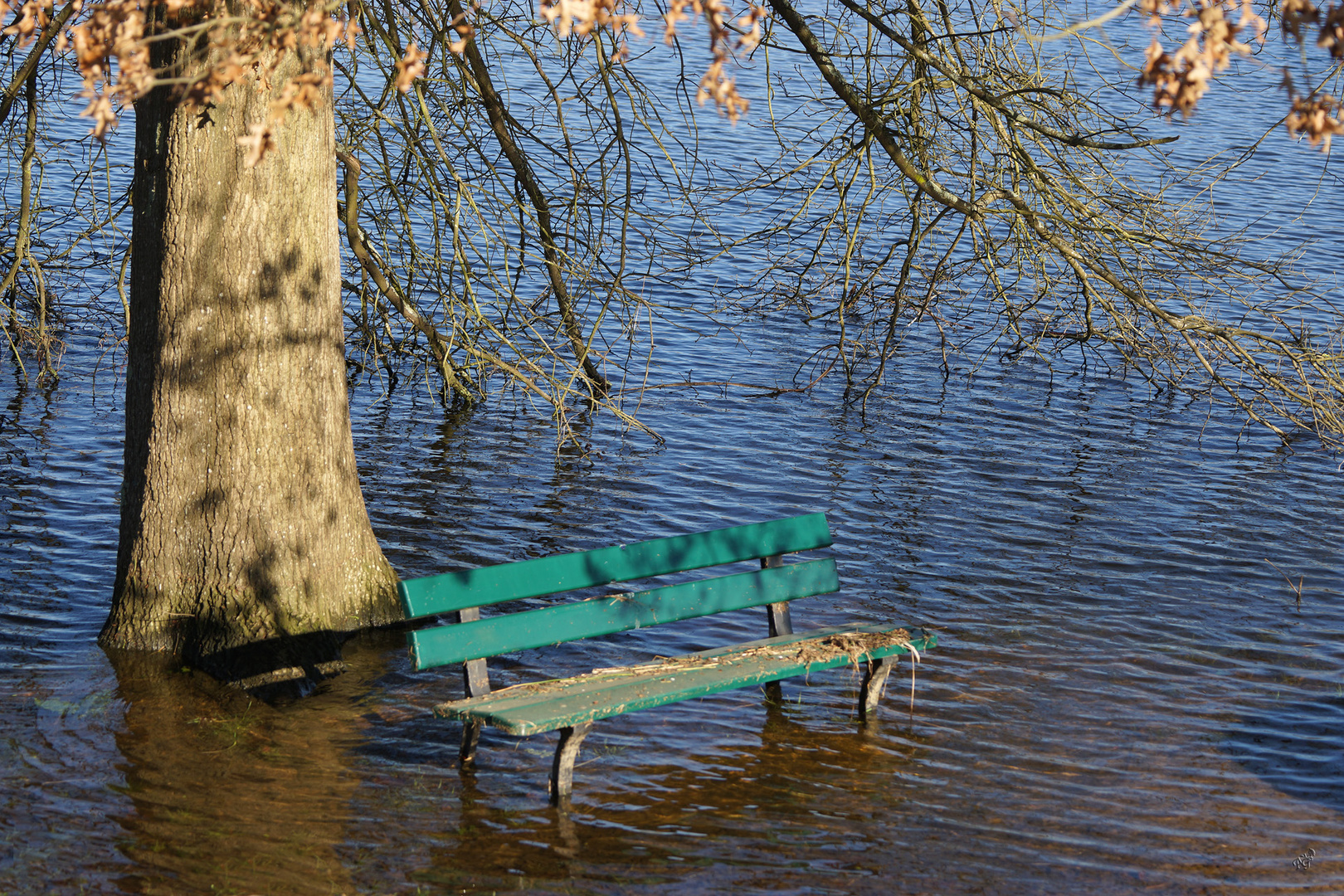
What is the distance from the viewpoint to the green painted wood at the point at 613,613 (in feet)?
15.7

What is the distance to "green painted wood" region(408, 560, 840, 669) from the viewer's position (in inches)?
188

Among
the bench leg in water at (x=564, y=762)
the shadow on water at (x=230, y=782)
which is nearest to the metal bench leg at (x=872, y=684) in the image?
the bench leg in water at (x=564, y=762)

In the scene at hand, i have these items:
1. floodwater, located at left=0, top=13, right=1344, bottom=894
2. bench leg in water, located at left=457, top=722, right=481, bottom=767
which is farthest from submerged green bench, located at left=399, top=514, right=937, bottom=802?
floodwater, located at left=0, top=13, right=1344, bottom=894

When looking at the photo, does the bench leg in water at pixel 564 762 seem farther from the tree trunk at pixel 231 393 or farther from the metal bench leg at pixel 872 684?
the tree trunk at pixel 231 393

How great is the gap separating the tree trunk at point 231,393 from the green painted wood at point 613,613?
54.6 inches

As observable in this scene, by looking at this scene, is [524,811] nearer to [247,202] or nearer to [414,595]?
[414,595]

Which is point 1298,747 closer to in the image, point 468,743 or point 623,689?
point 623,689

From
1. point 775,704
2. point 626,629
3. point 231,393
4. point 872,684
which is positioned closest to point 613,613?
point 626,629

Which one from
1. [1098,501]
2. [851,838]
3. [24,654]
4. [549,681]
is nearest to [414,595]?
[549,681]

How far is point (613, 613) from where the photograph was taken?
5184 millimetres

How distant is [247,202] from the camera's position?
550 cm

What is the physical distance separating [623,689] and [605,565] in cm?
59

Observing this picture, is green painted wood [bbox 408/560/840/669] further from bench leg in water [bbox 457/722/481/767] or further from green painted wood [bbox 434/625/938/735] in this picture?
bench leg in water [bbox 457/722/481/767]

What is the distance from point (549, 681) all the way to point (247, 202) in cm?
238
